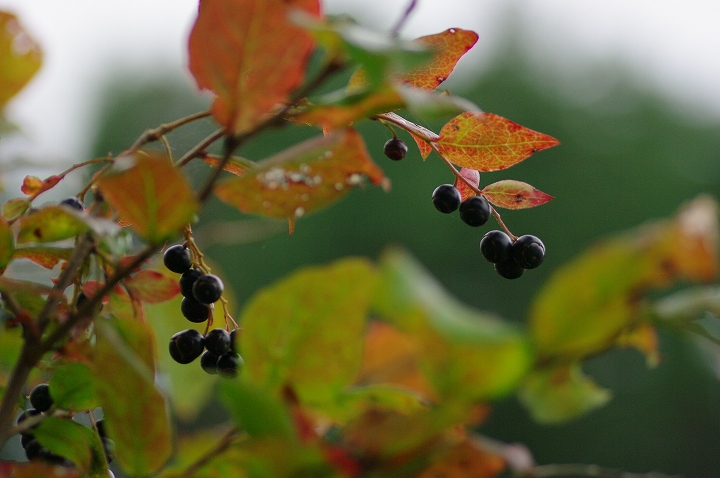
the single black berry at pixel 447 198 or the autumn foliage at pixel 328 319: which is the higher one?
the autumn foliage at pixel 328 319

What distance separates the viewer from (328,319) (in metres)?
0.23

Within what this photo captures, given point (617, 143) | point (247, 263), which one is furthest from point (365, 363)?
point (617, 143)

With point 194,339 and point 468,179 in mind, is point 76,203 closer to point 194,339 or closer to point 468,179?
point 194,339

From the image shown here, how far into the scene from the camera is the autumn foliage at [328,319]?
0.19 m

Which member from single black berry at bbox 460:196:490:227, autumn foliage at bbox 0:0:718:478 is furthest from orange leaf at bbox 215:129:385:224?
single black berry at bbox 460:196:490:227

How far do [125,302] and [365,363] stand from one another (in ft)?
0.76

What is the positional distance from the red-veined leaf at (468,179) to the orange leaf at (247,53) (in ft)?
0.82

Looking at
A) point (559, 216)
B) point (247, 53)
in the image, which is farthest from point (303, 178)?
point (559, 216)

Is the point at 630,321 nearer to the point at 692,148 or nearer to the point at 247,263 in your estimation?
the point at 247,263

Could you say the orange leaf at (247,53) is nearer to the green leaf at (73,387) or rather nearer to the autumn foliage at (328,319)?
the autumn foliage at (328,319)

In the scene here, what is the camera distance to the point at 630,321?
0.64 feet

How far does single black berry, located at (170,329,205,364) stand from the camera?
1.53 ft

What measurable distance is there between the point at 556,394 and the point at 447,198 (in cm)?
32

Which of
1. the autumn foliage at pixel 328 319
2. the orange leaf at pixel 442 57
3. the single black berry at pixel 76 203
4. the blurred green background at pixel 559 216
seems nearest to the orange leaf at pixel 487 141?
the orange leaf at pixel 442 57
